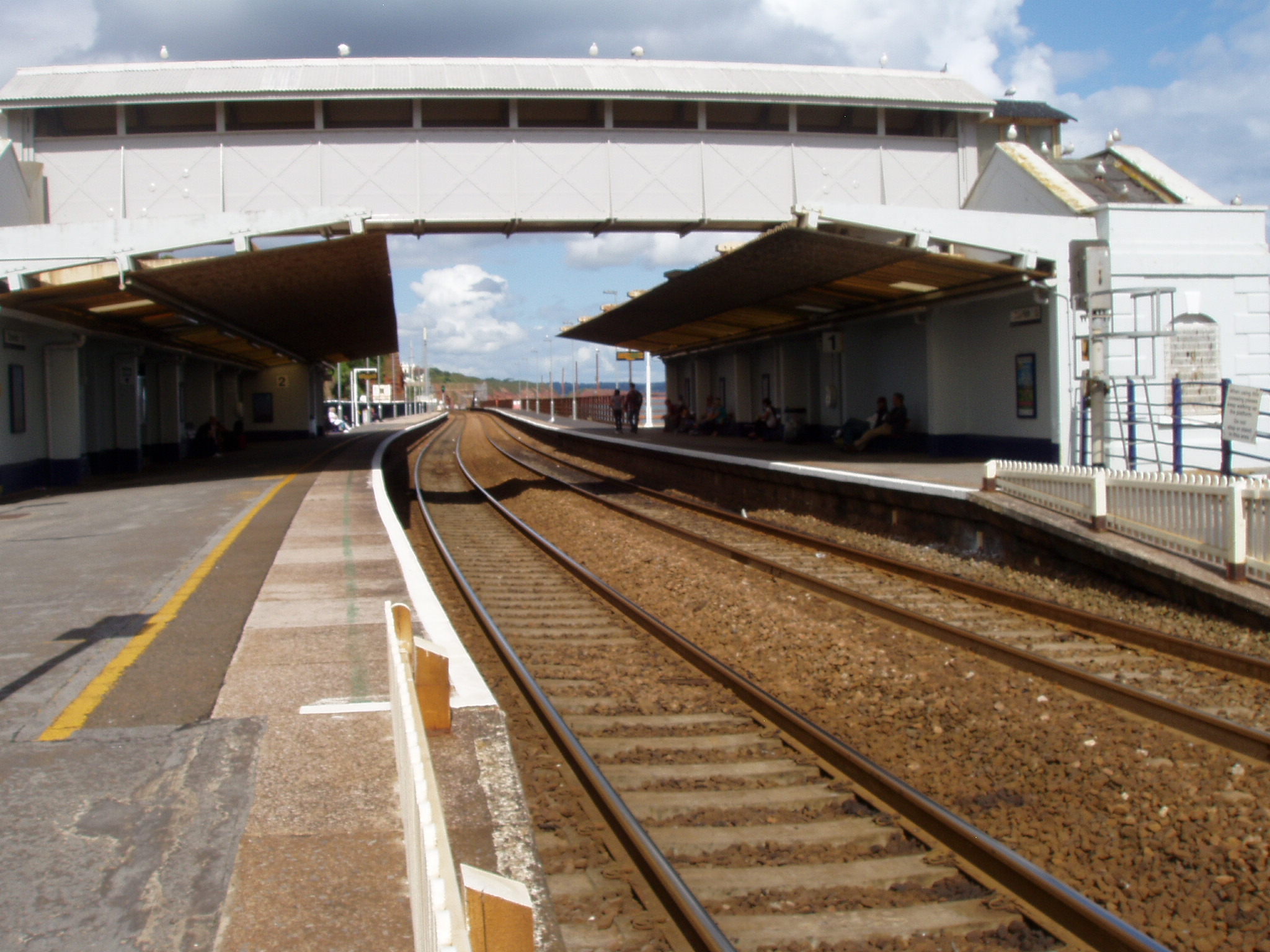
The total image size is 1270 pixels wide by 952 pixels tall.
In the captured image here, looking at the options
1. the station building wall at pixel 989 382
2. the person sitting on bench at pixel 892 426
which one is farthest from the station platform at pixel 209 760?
the person sitting on bench at pixel 892 426

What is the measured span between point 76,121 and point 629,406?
2243 centimetres

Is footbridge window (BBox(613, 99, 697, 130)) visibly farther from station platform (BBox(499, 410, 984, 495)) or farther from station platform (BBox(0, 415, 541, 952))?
station platform (BBox(0, 415, 541, 952))

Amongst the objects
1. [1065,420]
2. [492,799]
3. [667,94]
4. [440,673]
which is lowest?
[492,799]

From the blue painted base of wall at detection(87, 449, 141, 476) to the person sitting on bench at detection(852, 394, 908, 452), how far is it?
52.7 ft

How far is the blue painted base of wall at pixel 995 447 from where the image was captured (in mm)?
16438

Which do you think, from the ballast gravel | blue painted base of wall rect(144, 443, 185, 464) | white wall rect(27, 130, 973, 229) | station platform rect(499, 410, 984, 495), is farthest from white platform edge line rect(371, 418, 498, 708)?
blue painted base of wall rect(144, 443, 185, 464)

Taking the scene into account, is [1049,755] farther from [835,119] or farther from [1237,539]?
[835,119]

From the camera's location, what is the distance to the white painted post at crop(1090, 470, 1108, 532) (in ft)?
34.1

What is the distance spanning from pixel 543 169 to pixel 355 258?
3.93 metres

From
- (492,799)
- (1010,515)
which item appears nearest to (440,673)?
(492,799)

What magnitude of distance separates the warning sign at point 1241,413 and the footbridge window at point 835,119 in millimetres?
10459

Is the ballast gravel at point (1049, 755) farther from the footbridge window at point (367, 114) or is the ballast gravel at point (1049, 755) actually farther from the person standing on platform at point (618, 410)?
the person standing on platform at point (618, 410)

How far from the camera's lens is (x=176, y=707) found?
540 centimetres

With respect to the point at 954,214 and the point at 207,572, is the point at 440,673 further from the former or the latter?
the point at 954,214
